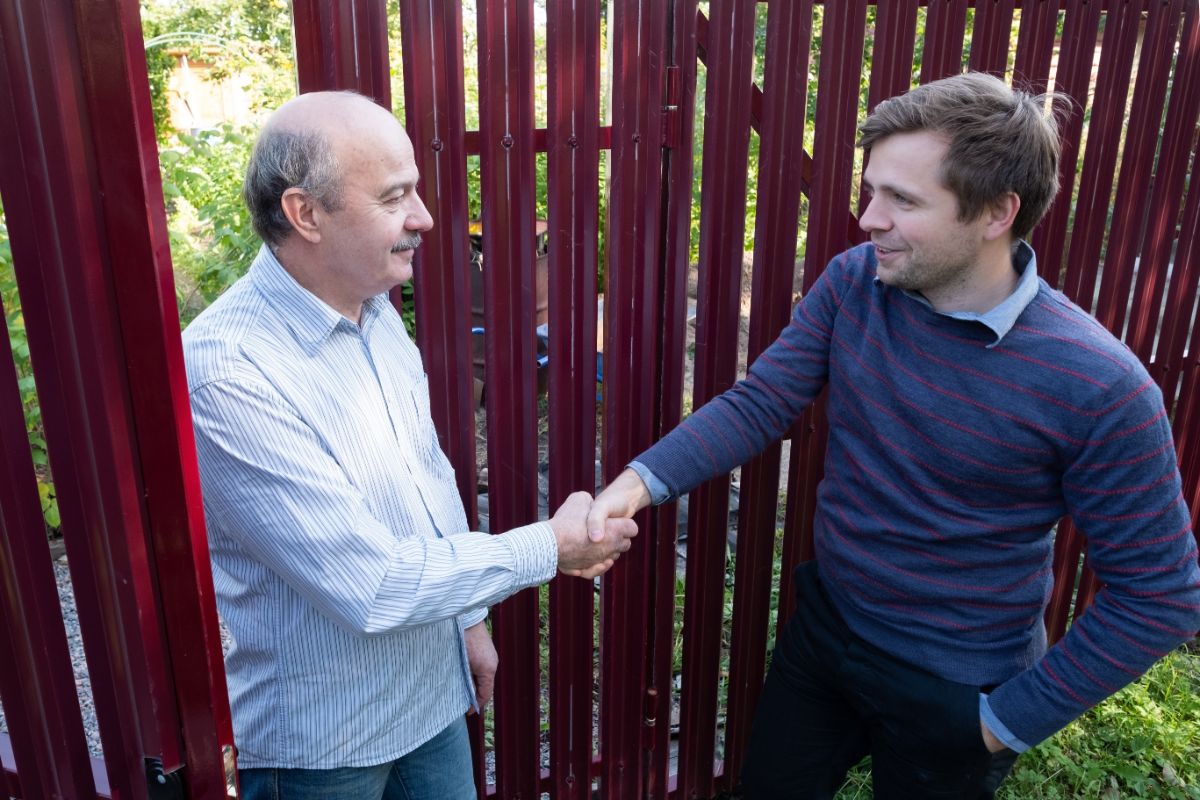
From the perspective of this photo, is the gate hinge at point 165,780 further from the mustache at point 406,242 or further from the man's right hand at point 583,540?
the mustache at point 406,242

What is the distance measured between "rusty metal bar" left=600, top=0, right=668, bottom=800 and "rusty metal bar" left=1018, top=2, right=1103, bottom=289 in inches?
50.5

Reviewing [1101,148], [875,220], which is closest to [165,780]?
[875,220]

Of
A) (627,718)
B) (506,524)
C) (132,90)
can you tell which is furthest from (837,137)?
(132,90)

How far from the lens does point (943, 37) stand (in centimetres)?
277

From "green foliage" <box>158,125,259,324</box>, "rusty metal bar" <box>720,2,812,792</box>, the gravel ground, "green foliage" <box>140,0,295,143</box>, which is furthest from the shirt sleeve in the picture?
"green foliage" <box>140,0,295,143</box>

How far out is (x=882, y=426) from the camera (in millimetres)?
2098

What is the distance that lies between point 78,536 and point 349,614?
21.4 inches

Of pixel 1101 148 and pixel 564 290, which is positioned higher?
pixel 1101 148

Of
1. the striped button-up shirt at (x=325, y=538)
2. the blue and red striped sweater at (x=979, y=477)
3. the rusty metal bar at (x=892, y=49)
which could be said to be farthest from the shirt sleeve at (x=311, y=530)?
the rusty metal bar at (x=892, y=49)

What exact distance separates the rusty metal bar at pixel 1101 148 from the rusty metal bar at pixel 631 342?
153cm

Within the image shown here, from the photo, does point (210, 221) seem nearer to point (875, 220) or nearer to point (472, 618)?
point (472, 618)

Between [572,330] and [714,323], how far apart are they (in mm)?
422

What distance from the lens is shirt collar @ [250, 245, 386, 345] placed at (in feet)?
5.84

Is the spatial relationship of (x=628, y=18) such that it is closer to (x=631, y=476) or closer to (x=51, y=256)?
(x=631, y=476)
